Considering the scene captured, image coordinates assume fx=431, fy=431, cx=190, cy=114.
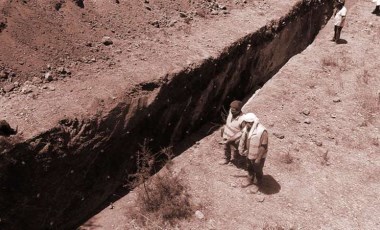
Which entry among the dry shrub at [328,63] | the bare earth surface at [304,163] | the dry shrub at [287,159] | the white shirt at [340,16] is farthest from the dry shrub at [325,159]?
the white shirt at [340,16]

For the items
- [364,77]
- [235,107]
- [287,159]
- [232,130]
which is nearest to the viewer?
[235,107]

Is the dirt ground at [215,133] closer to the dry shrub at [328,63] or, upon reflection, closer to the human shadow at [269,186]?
the human shadow at [269,186]

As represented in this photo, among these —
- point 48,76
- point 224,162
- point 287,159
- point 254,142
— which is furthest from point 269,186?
point 48,76

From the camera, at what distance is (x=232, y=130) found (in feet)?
20.9

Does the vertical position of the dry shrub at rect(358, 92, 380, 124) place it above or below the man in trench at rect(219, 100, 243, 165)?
below

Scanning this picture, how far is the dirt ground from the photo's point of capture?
226 inches

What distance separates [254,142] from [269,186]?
98 centimetres

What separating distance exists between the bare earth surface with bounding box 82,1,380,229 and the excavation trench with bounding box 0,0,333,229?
1.33 ft

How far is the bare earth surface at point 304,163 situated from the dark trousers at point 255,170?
0.63 ft

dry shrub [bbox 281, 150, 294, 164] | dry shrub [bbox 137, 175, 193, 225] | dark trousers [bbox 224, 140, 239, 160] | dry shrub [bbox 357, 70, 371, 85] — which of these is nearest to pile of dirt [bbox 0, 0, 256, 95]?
dry shrub [bbox 137, 175, 193, 225]

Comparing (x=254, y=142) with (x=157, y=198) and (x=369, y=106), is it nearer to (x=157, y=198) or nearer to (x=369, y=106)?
(x=157, y=198)

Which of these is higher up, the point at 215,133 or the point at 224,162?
the point at 215,133

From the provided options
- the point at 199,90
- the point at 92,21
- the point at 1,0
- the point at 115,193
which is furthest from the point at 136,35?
the point at 115,193

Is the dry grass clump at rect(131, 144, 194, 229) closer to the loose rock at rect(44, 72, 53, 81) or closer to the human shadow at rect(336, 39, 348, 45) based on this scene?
the loose rock at rect(44, 72, 53, 81)
